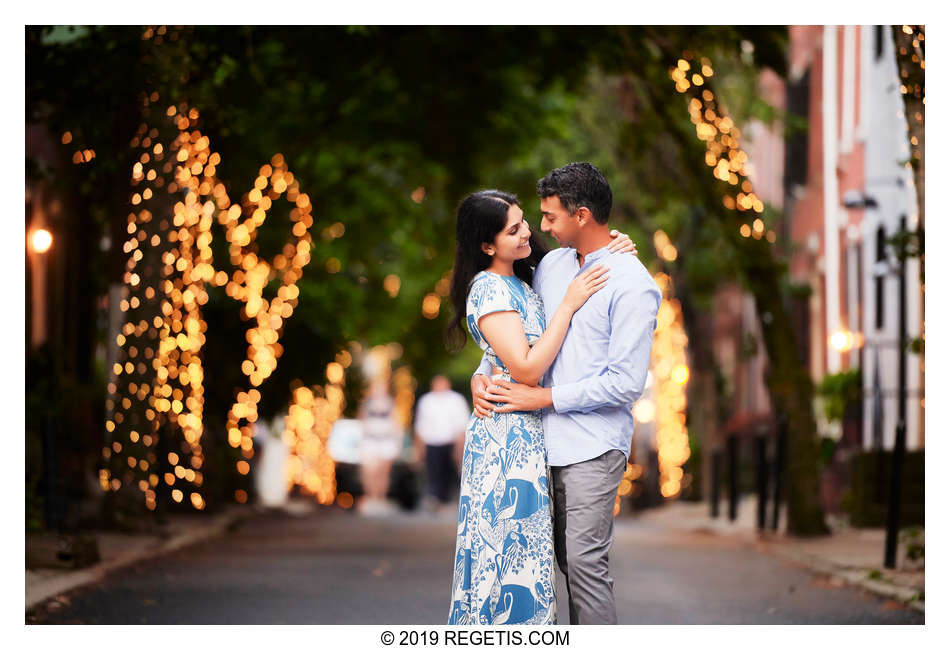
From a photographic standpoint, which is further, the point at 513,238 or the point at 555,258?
the point at 555,258

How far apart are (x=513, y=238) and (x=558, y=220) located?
0.17m

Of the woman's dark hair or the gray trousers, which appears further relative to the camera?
the woman's dark hair

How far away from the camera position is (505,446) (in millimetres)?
6320

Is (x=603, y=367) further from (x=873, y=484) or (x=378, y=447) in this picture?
(x=378, y=447)

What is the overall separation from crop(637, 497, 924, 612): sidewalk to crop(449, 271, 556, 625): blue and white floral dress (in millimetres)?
4369

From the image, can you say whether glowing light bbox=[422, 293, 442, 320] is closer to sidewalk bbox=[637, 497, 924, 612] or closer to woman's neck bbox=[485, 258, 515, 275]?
sidewalk bbox=[637, 497, 924, 612]

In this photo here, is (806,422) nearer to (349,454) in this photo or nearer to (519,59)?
(519,59)

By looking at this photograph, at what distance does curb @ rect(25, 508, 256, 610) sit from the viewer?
10203 mm

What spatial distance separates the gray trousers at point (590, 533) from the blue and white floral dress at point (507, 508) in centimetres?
11

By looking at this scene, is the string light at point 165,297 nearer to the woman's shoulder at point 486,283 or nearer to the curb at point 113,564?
the curb at point 113,564

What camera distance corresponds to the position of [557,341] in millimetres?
6246

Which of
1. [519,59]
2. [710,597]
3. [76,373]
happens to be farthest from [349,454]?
[710,597]

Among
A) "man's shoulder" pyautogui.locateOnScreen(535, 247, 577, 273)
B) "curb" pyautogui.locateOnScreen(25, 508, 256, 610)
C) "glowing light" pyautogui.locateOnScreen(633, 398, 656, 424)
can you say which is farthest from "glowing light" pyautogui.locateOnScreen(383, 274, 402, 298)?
"man's shoulder" pyautogui.locateOnScreen(535, 247, 577, 273)

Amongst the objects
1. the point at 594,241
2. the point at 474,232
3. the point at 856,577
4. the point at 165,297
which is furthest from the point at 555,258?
the point at 165,297
